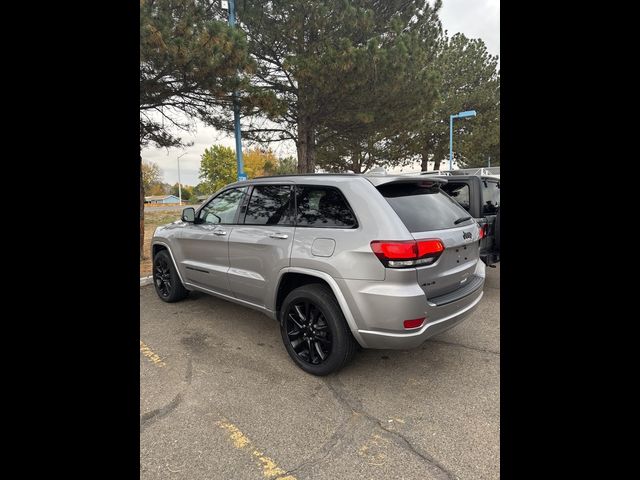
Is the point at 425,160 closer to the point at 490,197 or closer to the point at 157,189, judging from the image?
the point at 490,197

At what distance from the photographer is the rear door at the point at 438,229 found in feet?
8.95

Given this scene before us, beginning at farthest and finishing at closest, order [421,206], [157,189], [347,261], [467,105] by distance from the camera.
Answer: [157,189], [467,105], [421,206], [347,261]

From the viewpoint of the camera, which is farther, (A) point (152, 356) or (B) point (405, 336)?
(A) point (152, 356)

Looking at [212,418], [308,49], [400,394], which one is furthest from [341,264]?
[308,49]

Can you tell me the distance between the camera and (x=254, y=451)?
86.5 inches

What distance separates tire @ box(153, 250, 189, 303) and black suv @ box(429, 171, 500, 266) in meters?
3.99

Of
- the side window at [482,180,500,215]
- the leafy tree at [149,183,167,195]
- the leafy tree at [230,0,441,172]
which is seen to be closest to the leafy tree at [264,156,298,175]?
the leafy tree at [149,183,167,195]

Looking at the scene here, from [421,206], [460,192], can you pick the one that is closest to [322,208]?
[421,206]

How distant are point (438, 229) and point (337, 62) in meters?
6.82

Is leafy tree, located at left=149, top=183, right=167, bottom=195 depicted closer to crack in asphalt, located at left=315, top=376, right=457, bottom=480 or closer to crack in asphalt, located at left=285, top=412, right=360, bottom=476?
crack in asphalt, located at left=315, top=376, right=457, bottom=480

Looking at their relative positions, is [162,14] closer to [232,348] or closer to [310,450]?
[232,348]

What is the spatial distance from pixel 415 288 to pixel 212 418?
1691mm

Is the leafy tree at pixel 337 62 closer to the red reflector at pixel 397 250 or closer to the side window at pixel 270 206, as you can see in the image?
the side window at pixel 270 206

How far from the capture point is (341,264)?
9.14ft
